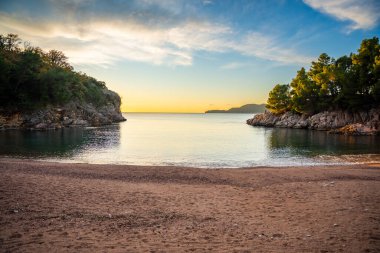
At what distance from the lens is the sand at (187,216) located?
8.35 meters

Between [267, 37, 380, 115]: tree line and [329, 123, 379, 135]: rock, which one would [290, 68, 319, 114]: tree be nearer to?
[267, 37, 380, 115]: tree line

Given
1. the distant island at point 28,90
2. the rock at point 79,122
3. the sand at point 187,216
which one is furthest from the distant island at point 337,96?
the distant island at point 28,90

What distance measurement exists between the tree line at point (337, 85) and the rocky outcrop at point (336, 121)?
7.38 feet

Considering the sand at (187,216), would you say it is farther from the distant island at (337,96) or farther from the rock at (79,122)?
the rock at (79,122)

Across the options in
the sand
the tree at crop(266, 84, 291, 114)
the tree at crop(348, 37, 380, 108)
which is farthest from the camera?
the tree at crop(266, 84, 291, 114)

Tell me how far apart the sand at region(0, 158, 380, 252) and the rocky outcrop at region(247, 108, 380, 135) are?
56.4 metres

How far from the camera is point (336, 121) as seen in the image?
83062mm

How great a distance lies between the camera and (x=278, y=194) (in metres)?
15.0

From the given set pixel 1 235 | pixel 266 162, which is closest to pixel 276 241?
pixel 1 235

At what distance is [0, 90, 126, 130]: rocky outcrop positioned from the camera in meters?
74.9

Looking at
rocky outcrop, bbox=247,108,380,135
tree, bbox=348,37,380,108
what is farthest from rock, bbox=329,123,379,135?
tree, bbox=348,37,380,108

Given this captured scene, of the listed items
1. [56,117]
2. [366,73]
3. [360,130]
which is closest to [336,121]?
[366,73]

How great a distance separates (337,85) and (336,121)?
1030cm

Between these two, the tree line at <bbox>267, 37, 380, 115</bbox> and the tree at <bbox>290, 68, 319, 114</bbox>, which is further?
the tree at <bbox>290, 68, 319, 114</bbox>
